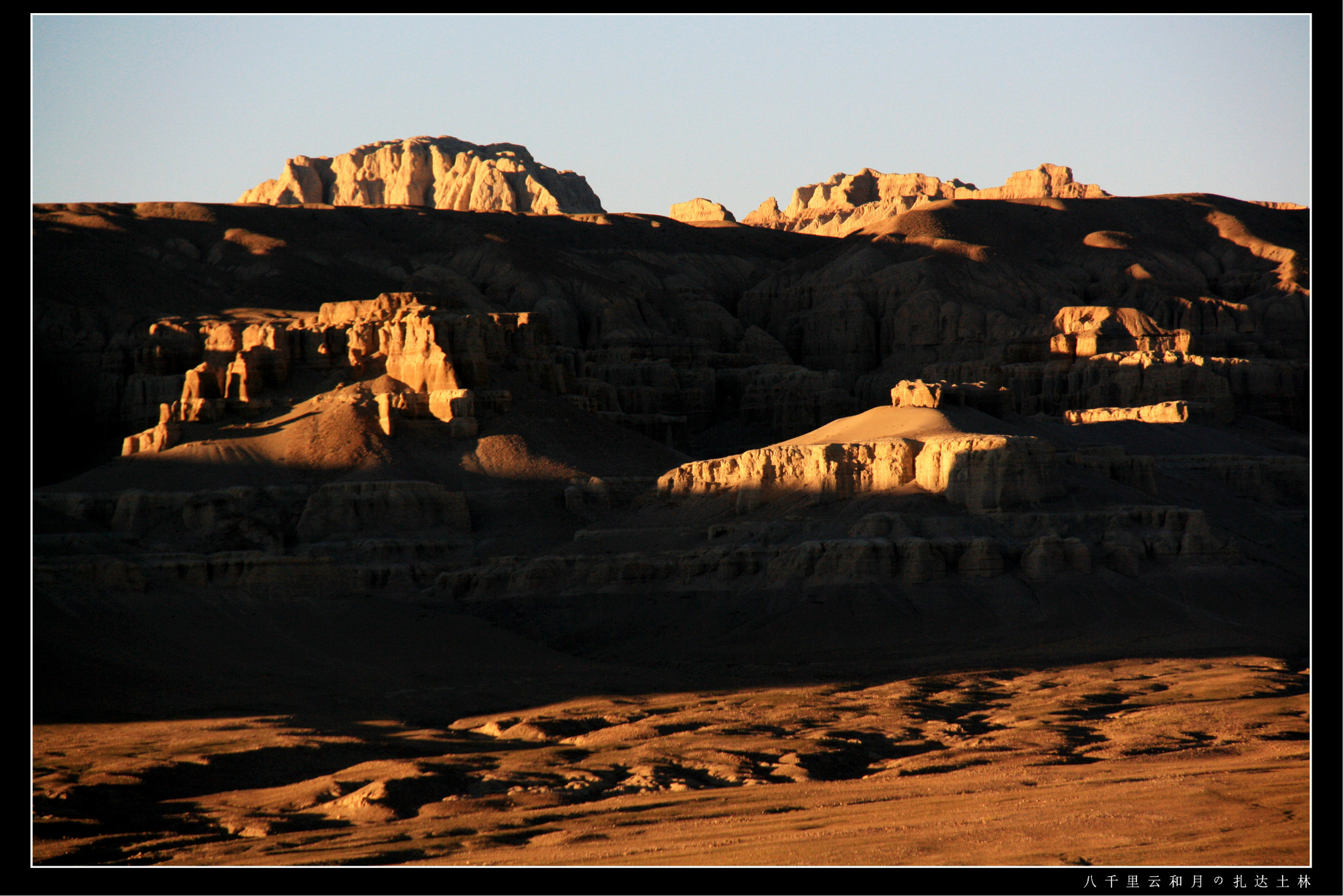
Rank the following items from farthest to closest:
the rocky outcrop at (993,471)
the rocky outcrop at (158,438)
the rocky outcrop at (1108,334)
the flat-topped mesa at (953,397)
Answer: the rocky outcrop at (1108,334)
the rocky outcrop at (158,438)
the flat-topped mesa at (953,397)
the rocky outcrop at (993,471)

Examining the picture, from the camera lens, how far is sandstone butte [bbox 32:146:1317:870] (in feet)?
93.6

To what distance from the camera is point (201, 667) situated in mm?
49344

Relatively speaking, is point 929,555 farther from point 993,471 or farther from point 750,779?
point 750,779

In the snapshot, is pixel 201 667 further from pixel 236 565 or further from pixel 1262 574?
pixel 1262 574

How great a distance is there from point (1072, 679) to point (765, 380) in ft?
250

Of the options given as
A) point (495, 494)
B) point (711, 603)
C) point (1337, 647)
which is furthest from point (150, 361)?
point (1337, 647)

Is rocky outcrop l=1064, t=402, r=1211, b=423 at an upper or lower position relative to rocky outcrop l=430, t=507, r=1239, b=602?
upper

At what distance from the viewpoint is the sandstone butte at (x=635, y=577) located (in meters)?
28.5

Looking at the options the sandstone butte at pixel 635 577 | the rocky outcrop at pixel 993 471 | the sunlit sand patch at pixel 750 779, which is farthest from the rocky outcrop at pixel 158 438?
the sunlit sand patch at pixel 750 779

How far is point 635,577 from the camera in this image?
6444 centimetres

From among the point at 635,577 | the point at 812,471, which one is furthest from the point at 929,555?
the point at 635,577

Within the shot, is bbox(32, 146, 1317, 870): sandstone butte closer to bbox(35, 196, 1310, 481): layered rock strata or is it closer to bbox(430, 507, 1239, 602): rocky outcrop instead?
bbox(430, 507, 1239, 602): rocky outcrop

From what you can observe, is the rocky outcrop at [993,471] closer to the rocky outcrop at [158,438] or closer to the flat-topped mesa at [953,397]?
the flat-topped mesa at [953,397]

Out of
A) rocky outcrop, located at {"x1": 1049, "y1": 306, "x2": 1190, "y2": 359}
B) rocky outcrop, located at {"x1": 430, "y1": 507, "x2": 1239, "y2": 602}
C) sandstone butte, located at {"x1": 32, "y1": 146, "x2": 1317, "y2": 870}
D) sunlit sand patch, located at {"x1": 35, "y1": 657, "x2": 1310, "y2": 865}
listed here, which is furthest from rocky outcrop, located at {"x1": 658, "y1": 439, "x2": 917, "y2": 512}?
rocky outcrop, located at {"x1": 1049, "y1": 306, "x2": 1190, "y2": 359}
